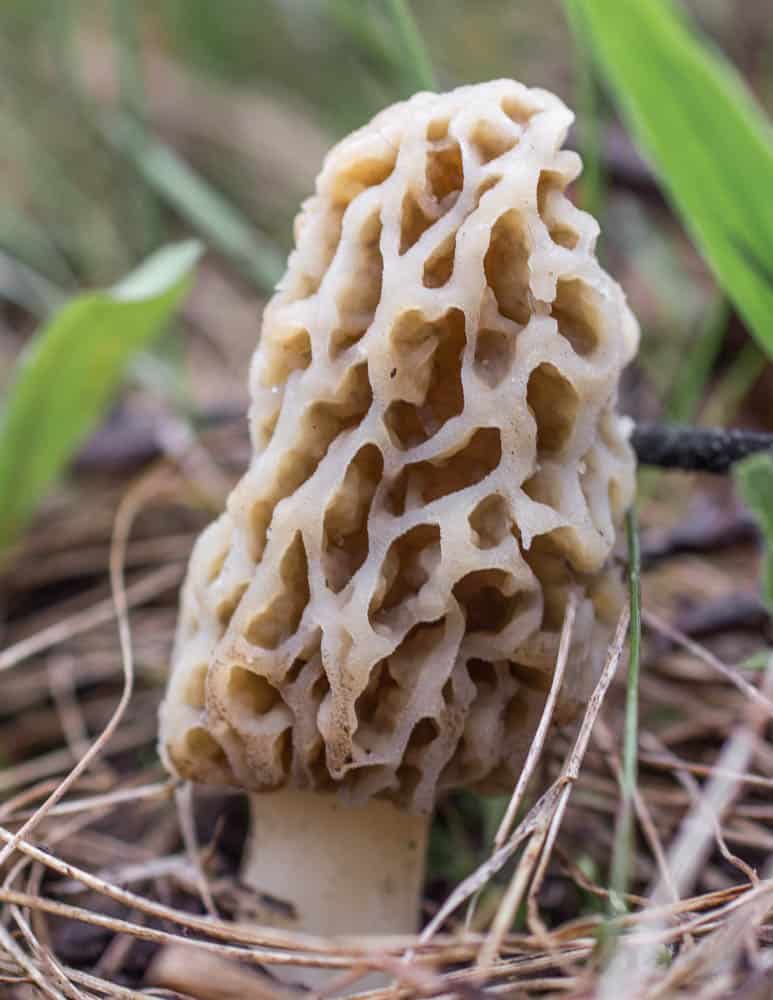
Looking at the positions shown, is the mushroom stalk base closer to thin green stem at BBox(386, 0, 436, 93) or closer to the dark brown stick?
the dark brown stick

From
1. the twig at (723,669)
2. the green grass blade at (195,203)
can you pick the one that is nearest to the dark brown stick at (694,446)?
the twig at (723,669)

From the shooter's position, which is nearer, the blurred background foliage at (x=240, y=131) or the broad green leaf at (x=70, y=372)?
the broad green leaf at (x=70, y=372)

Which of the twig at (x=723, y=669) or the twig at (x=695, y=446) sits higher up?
the twig at (x=695, y=446)

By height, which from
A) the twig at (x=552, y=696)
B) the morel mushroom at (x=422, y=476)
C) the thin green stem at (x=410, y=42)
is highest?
the thin green stem at (x=410, y=42)

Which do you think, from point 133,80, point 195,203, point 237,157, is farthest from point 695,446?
point 237,157

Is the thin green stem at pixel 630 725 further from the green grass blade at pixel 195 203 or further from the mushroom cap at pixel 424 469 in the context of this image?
the green grass blade at pixel 195 203

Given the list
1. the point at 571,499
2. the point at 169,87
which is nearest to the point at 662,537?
the point at 571,499

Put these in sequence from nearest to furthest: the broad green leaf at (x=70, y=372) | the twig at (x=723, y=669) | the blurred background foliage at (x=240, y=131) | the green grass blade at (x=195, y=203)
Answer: the twig at (x=723, y=669) → the broad green leaf at (x=70, y=372) → the green grass blade at (x=195, y=203) → the blurred background foliage at (x=240, y=131)
